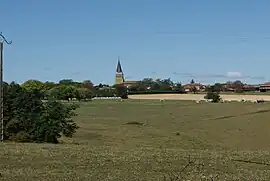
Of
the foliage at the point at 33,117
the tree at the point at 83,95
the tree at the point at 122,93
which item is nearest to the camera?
the foliage at the point at 33,117

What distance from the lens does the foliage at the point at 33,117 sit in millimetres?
33688

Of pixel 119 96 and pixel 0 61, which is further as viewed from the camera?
pixel 119 96

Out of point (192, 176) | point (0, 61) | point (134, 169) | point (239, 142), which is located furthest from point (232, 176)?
point (239, 142)

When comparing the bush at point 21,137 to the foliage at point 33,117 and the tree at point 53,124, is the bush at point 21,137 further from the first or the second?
the tree at point 53,124

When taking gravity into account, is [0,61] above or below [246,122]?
above

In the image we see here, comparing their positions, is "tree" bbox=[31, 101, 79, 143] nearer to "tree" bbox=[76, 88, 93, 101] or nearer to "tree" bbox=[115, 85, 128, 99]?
"tree" bbox=[76, 88, 93, 101]

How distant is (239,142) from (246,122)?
79.4ft

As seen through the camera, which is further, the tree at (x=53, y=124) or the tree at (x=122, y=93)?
the tree at (x=122, y=93)

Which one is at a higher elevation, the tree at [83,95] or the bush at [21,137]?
the tree at [83,95]

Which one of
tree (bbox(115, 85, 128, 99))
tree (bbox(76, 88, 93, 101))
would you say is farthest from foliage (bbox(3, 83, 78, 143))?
tree (bbox(115, 85, 128, 99))

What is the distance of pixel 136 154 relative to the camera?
20359 millimetres

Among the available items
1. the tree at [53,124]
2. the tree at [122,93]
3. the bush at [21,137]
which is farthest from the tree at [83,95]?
the bush at [21,137]

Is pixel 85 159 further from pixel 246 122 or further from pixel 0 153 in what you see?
pixel 246 122

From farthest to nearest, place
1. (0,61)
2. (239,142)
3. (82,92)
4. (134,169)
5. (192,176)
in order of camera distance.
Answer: (82,92), (239,142), (0,61), (134,169), (192,176)
